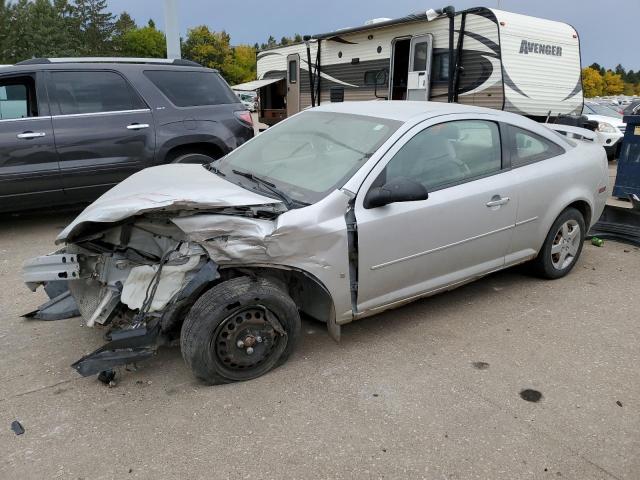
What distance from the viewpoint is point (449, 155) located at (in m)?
3.71

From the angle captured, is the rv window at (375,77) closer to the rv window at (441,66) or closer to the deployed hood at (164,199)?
the rv window at (441,66)

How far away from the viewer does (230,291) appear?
2.88 metres

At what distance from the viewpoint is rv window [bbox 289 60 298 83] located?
14.3 meters

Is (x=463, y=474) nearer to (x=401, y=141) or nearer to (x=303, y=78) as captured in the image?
(x=401, y=141)

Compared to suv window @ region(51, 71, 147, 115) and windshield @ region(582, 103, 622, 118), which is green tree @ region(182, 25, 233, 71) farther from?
suv window @ region(51, 71, 147, 115)

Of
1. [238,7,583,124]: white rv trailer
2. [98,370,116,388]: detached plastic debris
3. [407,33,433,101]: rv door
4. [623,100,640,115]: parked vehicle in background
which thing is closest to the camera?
[98,370,116,388]: detached plastic debris

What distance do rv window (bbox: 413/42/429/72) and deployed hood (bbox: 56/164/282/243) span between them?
807cm

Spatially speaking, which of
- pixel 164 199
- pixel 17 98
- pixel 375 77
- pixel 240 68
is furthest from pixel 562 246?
pixel 240 68

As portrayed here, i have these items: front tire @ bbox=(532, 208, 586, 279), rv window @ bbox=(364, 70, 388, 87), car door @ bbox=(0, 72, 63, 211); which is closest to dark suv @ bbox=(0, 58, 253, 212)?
car door @ bbox=(0, 72, 63, 211)

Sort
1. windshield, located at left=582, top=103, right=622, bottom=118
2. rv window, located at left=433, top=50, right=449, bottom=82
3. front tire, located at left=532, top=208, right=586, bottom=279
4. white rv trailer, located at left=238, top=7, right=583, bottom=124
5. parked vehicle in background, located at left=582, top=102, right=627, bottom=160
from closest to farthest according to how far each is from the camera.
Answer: front tire, located at left=532, top=208, right=586, bottom=279 → white rv trailer, located at left=238, top=7, right=583, bottom=124 → rv window, located at left=433, top=50, right=449, bottom=82 → parked vehicle in background, located at left=582, top=102, right=627, bottom=160 → windshield, located at left=582, top=103, right=622, bottom=118

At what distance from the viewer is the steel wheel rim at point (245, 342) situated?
9.52 ft

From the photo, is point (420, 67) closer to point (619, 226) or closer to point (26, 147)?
point (619, 226)

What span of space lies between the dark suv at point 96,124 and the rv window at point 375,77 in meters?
5.76

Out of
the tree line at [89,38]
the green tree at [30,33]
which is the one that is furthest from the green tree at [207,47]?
the green tree at [30,33]
